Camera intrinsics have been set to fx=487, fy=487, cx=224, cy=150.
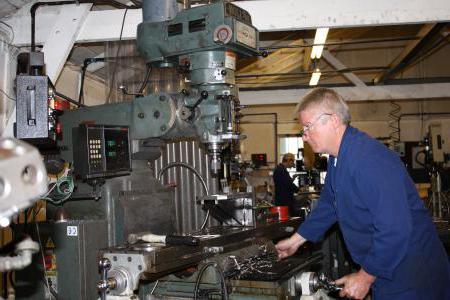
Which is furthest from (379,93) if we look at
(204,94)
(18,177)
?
(18,177)

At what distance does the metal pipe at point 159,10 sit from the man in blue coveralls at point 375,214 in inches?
26.2

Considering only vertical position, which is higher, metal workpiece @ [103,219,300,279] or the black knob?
the black knob

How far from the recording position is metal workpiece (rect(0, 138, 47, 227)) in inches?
23.7

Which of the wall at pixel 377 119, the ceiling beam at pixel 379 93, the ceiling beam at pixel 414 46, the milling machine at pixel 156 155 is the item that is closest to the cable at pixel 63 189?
the milling machine at pixel 156 155

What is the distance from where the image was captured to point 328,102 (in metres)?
1.86

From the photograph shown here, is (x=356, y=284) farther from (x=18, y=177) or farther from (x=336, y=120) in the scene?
(x=18, y=177)

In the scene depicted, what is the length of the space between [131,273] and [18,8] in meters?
1.90

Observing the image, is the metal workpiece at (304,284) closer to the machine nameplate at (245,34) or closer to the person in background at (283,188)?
the machine nameplate at (245,34)

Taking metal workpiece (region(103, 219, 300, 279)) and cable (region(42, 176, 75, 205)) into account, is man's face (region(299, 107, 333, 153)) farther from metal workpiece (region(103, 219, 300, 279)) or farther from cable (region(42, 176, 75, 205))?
cable (region(42, 176, 75, 205))

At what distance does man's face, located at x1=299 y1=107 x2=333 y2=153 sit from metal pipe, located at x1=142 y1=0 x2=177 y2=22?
0.69 metres

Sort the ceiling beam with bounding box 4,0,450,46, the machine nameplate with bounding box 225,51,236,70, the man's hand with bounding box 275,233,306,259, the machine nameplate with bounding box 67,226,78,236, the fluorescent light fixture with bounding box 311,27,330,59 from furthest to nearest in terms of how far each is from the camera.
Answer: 1. the fluorescent light fixture with bounding box 311,27,330,59
2. the ceiling beam with bounding box 4,0,450,46
3. the man's hand with bounding box 275,233,306,259
4. the machine nameplate with bounding box 225,51,236,70
5. the machine nameplate with bounding box 67,226,78,236

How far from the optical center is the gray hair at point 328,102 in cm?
186

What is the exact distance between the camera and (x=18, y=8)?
106 inches

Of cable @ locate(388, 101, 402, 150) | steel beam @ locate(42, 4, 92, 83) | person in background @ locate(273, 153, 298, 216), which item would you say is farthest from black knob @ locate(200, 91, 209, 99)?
cable @ locate(388, 101, 402, 150)
